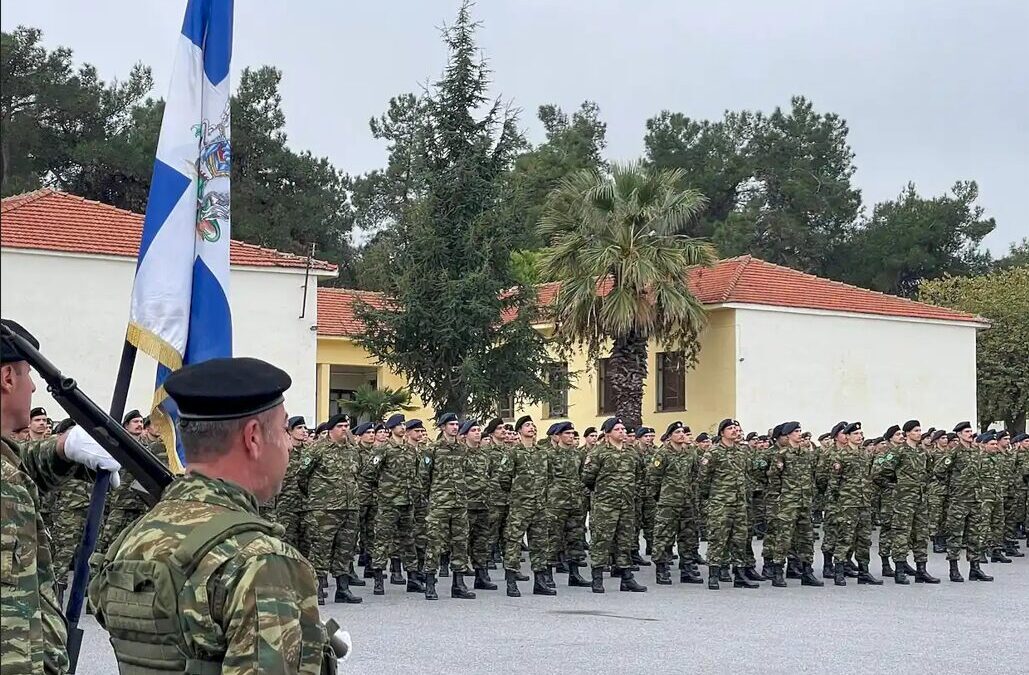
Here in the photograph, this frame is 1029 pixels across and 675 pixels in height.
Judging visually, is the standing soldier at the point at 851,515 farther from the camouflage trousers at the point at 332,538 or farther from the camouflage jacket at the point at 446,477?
the camouflage trousers at the point at 332,538

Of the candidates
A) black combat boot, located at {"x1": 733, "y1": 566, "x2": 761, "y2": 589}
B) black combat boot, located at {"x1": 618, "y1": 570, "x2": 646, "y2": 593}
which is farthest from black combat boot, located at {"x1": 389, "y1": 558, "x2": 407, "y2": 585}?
black combat boot, located at {"x1": 733, "y1": 566, "x2": 761, "y2": 589}

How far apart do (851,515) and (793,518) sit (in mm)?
790

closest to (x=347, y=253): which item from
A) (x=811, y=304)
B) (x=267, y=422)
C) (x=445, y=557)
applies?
(x=811, y=304)

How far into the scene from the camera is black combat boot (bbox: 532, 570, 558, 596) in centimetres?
1459

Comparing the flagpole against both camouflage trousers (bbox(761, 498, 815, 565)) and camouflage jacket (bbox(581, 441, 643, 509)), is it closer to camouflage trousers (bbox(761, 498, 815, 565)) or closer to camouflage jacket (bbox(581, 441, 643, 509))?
camouflage jacket (bbox(581, 441, 643, 509))

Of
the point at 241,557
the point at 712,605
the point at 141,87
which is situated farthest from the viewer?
the point at 141,87

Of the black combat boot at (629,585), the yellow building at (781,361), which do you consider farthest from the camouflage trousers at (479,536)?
the yellow building at (781,361)

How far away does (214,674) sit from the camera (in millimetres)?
2736

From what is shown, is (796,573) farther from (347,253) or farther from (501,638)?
(347,253)

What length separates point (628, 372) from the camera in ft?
93.4

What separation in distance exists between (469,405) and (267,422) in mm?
25711

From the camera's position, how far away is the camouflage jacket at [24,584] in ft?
12.0

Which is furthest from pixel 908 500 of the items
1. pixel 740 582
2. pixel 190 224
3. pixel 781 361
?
pixel 781 361

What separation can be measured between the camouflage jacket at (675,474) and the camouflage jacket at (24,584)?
12.2 metres
